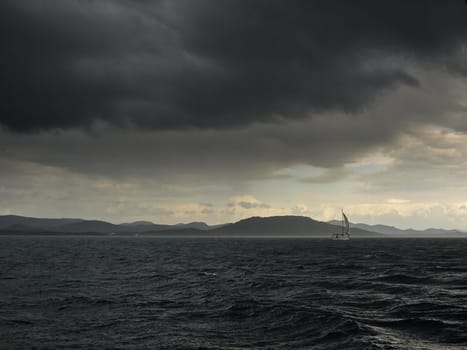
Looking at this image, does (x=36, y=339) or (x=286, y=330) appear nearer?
(x=36, y=339)

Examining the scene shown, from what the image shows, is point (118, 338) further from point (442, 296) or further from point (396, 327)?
point (442, 296)

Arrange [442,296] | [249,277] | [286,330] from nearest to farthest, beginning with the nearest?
1. [286,330]
2. [442,296]
3. [249,277]

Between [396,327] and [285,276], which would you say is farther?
[285,276]

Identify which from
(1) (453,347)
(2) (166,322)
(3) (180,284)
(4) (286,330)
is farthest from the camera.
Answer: (3) (180,284)

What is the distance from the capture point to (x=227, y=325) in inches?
1133

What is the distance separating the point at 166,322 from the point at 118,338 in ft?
16.8

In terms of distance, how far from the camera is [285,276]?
57312mm

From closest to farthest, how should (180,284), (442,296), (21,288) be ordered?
(442,296) → (21,288) → (180,284)

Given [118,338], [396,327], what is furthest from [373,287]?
[118,338]

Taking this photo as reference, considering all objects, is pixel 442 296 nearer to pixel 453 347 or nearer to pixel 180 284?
pixel 453 347

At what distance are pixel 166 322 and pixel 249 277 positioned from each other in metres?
28.1

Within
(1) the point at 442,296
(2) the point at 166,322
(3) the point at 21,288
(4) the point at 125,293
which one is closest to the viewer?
(2) the point at 166,322

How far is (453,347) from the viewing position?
2241 cm

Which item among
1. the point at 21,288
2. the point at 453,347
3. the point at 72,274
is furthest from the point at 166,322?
the point at 72,274
